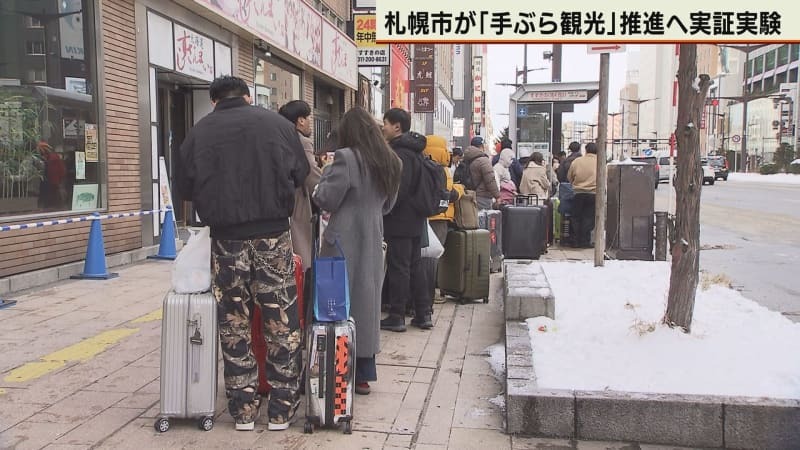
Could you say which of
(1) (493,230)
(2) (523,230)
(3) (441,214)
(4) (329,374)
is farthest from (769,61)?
(4) (329,374)

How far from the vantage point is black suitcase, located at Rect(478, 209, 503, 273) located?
871cm

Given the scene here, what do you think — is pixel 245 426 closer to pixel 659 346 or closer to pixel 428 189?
pixel 428 189

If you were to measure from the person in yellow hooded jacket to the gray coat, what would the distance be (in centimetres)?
183

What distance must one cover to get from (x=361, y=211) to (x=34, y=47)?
5.72 m

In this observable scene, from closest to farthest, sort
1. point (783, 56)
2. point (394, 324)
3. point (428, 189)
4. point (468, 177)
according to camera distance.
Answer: point (428, 189) < point (394, 324) < point (468, 177) < point (783, 56)

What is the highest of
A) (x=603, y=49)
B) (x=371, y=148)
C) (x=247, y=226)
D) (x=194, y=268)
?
(x=603, y=49)

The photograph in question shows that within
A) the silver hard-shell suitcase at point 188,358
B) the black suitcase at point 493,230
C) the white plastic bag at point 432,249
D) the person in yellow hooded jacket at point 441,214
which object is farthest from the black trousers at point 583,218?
the silver hard-shell suitcase at point 188,358

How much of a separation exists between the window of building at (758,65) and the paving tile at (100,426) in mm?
97413

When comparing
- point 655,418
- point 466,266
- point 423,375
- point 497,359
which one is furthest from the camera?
point 466,266

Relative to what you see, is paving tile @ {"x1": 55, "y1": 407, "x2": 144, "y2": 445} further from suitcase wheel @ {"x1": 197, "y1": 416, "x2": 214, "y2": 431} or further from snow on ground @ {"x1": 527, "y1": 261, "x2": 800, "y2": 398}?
snow on ground @ {"x1": 527, "y1": 261, "x2": 800, "y2": 398}

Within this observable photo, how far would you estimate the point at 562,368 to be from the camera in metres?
4.23

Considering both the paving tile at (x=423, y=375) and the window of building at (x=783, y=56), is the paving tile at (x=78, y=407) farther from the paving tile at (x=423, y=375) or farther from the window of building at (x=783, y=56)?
the window of building at (x=783, y=56)

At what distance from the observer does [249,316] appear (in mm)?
3873

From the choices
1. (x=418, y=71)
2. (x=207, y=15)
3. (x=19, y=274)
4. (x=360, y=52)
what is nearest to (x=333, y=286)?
(x=19, y=274)
